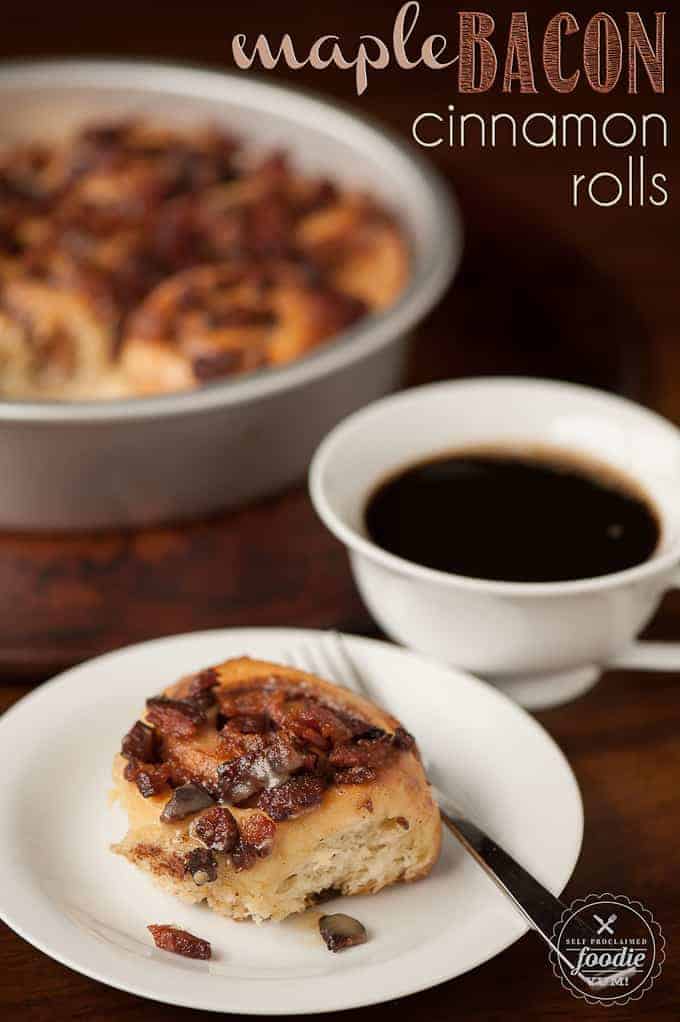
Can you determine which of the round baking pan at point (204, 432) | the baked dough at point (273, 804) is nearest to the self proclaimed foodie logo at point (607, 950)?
the baked dough at point (273, 804)

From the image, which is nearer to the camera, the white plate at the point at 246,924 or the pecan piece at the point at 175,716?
the white plate at the point at 246,924

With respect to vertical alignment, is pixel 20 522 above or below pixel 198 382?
below

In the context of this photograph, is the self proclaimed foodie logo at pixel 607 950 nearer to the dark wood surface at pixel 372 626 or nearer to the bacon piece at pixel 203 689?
the dark wood surface at pixel 372 626

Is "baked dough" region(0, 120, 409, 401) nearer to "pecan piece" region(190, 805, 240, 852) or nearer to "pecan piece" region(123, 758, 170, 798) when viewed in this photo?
"pecan piece" region(123, 758, 170, 798)

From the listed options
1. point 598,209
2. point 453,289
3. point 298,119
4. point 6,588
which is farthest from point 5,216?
point 598,209

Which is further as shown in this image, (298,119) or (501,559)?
(298,119)

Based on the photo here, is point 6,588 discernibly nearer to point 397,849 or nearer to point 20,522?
point 20,522

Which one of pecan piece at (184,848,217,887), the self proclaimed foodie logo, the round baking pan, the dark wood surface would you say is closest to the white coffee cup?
the dark wood surface
